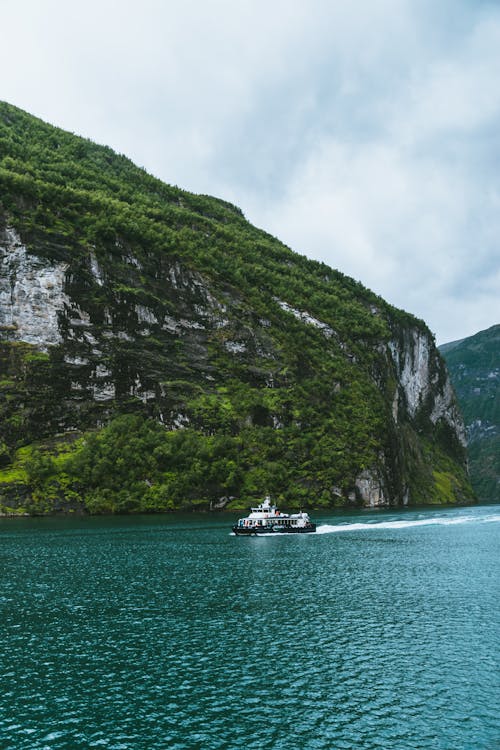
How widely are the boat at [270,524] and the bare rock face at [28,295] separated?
7493 centimetres

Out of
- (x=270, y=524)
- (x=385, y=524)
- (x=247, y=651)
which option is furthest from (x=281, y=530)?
(x=247, y=651)

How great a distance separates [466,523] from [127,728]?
120 metres

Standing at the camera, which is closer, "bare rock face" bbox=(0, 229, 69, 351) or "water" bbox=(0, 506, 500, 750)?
"water" bbox=(0, 506, 500, 750)

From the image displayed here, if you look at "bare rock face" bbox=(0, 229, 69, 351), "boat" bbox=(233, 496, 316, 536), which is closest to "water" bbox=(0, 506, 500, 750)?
"boat" bbox=(233, 496, 316, 536)

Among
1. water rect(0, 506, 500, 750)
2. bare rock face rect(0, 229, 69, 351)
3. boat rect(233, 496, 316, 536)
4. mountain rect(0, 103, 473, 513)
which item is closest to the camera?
water rect(0, 506, 500, 750)

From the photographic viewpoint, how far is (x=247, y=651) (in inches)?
1535

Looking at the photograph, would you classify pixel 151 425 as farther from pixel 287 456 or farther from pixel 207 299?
pixel 207 299

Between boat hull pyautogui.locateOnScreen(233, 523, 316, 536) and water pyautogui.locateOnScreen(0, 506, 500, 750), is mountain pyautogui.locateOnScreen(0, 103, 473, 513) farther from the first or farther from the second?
water pyautogui.locateOnScreen(0, 506, 500, 750)

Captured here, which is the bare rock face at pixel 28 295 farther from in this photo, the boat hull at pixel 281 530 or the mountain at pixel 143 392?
the boat hull at pixel 281 530

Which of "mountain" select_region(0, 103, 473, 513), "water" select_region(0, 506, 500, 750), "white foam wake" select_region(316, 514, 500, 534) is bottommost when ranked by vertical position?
"water" select_region(0, 506, 500, 750)

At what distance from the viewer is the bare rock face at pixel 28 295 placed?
6063 inches

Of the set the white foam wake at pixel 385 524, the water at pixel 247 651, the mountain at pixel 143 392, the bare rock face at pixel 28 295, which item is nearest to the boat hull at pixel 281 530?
the white foam wake at pixel 385 524

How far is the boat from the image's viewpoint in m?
108

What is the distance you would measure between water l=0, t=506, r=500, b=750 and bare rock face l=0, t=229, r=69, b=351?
86126 mm
